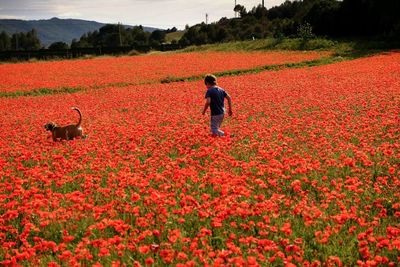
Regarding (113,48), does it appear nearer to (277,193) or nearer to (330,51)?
(330,51)

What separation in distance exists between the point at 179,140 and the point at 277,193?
155 inches

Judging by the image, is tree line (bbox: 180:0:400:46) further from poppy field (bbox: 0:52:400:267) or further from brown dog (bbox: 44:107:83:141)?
brown dog (bbox: 44:107:83:141)

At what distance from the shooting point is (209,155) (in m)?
8.91

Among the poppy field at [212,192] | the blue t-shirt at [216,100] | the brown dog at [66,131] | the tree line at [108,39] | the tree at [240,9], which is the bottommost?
the poppy field at [212,192]

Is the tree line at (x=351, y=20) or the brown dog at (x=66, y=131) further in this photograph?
the tree line at (x=351, y=20)

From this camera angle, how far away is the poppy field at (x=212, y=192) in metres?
4.86

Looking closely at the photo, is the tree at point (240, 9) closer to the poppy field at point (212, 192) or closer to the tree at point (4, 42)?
the tree at point (4, 42)

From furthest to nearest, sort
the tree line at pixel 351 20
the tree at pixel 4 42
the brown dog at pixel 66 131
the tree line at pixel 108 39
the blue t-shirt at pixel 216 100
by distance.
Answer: the tree at pixel 4 42
the tree line at pixel 108 39
the tree line at pixel 351 20
the brown dog at pixel 66 131
the blue t-shirt at pixel 216 100

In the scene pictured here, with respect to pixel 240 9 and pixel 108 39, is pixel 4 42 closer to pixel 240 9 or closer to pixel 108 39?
pixel 108 39

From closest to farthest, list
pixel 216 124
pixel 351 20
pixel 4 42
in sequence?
pixel 216 124 → pixel 351 20 → pixel 4 42

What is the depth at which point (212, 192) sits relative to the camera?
6.91 m

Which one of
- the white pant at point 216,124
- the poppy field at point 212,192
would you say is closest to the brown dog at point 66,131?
the poppy field at point 212,192

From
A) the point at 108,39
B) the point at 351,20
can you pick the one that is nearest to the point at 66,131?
Answer: the point at 351,20

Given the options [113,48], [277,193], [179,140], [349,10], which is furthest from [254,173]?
[113,48]
